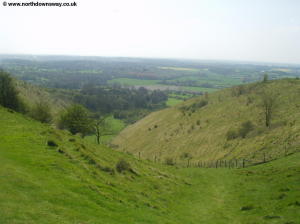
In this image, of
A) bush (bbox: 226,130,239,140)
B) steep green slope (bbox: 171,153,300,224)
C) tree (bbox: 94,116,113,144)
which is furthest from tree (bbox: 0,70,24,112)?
bush (bbox: 226,130,239,140)

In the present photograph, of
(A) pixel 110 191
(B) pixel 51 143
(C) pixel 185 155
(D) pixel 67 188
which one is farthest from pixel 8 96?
(D) pixel 67 188

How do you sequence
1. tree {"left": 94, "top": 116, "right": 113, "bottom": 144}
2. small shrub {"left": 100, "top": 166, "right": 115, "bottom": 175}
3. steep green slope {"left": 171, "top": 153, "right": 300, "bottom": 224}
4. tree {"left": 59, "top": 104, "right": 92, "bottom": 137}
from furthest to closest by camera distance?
tree {"left": 94, "top": 116, "right": 113, "bottom": 144}
tree {"left": 59, "top": 104, "right": 92, "bottom": 137}
small shrub {"left": 100, "top": 166, "right": 115, "bottom": 175}
steep green slope {"left": 171, "top": 153, "right": 300, "bottom": 224}

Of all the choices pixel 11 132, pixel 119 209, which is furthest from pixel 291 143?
pixel 11 132

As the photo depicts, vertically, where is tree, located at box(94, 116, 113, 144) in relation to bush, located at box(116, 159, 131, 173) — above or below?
below

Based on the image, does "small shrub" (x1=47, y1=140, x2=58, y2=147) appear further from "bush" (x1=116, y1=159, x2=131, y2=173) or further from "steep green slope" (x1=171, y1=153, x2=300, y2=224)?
"steep green slope" (x1=171, y1=153, x2=300, y2=224)

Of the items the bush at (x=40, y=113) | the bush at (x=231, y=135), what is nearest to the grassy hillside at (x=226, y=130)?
the bush at (x=231, y=135)

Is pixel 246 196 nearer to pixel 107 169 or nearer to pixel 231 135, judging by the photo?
pixel 107 169

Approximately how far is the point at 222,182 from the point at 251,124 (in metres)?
28.0

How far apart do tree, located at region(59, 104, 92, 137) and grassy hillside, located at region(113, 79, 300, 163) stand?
670 inches

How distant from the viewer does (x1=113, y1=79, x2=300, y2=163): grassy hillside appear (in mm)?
41312

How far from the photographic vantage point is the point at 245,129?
51.9m

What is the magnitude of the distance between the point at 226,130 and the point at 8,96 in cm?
5074

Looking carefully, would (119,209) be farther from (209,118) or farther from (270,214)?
(209,118)

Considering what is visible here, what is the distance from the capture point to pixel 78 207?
1255cm
